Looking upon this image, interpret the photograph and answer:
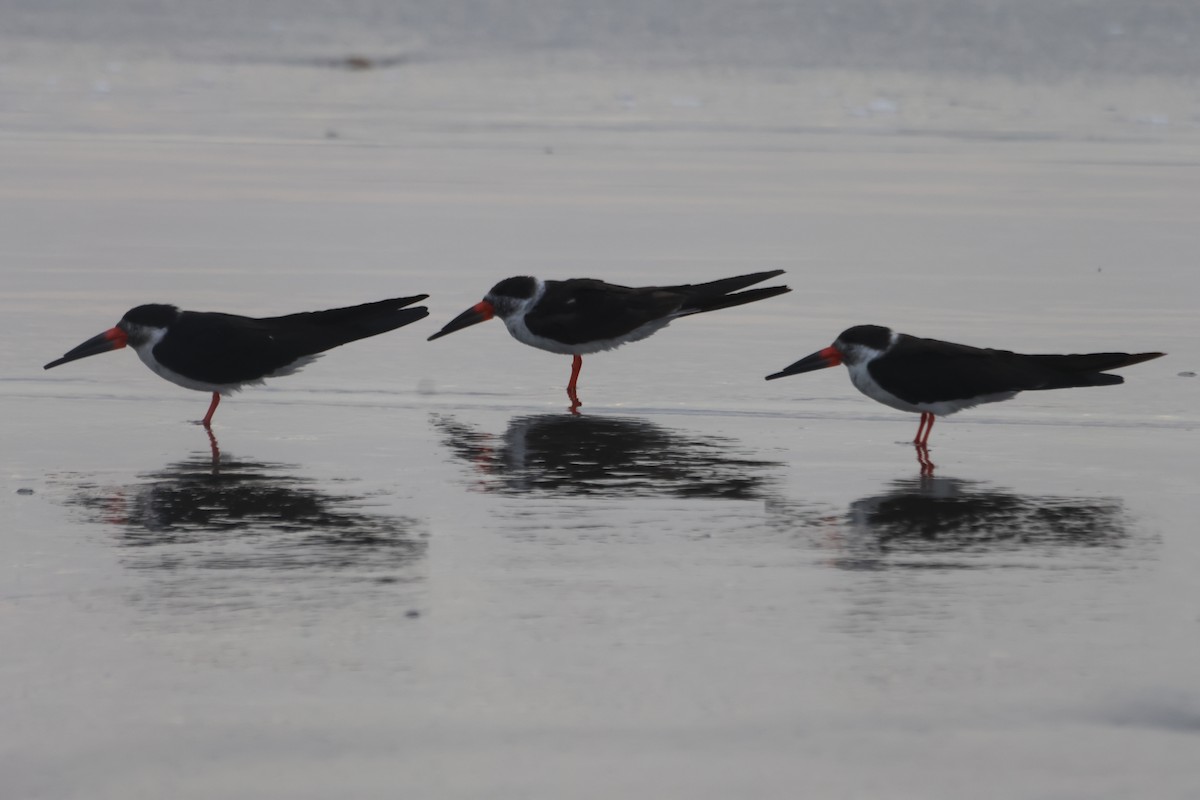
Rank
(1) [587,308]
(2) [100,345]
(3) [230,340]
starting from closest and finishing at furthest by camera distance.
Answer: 1. (3) [230,340]
2. (2) [100,345]
3. (1) [587,308]

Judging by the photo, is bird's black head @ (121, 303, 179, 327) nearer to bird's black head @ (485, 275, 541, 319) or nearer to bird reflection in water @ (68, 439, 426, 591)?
bird reflection in water @ (68, 439, 426, 591)

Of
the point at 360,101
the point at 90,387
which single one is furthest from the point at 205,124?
the point at 90,387

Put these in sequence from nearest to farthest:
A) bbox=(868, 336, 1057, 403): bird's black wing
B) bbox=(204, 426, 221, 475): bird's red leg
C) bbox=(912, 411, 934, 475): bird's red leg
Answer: bbox=(204, 426, 221, 475): bird's red leg
bbox=(912, 411, 934, 475): bird's red leg
bbox=(868, 336, 1057, 403): bird's black wing

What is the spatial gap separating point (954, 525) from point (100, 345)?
4.20 meters

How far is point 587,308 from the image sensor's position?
9945mm

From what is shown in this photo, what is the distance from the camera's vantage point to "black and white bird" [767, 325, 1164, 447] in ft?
27.4

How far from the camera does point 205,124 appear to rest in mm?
24250

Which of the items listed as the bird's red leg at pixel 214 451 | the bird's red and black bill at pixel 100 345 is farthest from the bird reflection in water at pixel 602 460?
the bird's red and black bill at pixel 100 345

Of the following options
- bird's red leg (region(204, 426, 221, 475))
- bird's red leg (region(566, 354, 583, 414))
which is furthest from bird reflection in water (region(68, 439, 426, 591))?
bird's red leg (region(566, 354, 583, 414))

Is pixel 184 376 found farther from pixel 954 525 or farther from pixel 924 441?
pixel 954 525

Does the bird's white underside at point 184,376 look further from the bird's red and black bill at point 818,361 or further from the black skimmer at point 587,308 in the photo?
the bird's red and black bill at point 818,361

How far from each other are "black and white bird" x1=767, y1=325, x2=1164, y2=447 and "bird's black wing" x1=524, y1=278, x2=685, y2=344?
171 centimetres

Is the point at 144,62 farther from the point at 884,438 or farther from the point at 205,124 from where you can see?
the point at 884,438

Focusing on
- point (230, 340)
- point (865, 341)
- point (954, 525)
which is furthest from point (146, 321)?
point (954, 525)
